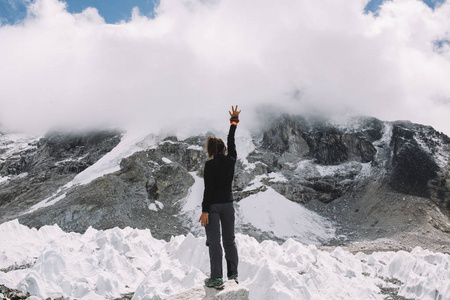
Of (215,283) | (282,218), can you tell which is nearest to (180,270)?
(215,283)

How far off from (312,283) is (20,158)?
10258 cm

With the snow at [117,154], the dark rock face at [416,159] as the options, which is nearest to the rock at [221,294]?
the snow at [117,154]

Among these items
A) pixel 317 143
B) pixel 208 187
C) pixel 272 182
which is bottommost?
pixel 208 187

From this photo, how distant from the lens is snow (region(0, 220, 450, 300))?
21.9 metres

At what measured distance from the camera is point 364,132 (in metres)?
99.4

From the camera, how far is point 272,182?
85.1 metres

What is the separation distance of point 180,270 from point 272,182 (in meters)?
60.7

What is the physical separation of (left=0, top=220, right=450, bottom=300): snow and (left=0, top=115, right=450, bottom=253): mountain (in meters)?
21.7


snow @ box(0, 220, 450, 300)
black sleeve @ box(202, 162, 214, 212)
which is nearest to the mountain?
snow @ box(0, 220, 450, 300)

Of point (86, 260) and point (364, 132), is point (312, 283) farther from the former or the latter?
point (364, 132)

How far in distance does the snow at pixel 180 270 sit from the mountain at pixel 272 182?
71.2ft

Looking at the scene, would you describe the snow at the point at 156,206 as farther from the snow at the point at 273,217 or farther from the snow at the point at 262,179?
the snow at the point at 262,179

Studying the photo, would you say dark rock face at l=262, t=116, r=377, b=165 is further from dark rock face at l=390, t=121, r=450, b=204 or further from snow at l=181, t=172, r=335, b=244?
snow at l=181, t=172, r=335, b=244

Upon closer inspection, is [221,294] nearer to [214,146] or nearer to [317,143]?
[214,146]
